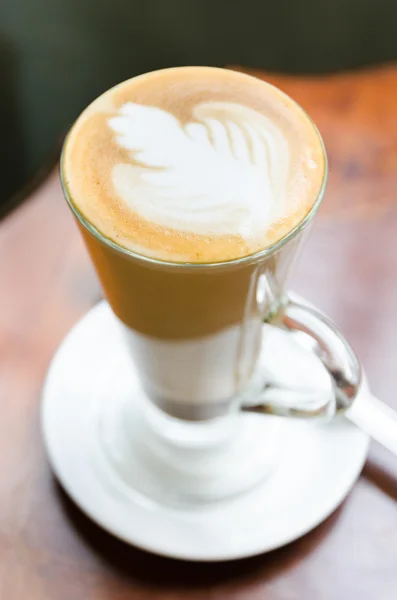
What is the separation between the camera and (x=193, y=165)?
0.42m

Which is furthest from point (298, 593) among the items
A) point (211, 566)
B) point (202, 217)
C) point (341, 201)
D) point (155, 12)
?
point (155, 12)

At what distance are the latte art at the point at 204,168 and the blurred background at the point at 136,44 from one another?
0.78 metres

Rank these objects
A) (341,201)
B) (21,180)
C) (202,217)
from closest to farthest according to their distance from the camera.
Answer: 1. (202,217)
2. (341,201)
3. (21,180)

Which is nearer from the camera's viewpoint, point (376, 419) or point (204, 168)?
point (204, 168)

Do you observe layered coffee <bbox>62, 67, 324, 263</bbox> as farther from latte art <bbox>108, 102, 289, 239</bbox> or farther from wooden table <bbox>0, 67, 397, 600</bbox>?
wooden table <bbox>0, 67, 397, 600</bbox>

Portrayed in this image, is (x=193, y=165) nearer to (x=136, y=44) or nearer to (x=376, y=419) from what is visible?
(x=376, y=419)

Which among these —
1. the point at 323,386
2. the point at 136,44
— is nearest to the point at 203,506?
the point at 323,386

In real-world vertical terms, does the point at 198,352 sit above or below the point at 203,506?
above

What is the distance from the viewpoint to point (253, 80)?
0.48 m

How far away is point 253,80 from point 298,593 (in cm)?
37

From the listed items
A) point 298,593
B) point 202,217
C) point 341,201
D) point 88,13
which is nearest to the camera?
point 202,217

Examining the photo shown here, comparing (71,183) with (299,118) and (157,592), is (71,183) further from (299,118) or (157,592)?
(157,592)

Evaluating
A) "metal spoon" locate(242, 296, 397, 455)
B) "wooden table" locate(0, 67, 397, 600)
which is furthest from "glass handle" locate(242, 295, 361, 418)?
"wooden table" locate(0, 67, 397, 600)

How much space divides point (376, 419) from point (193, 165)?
0.27m
